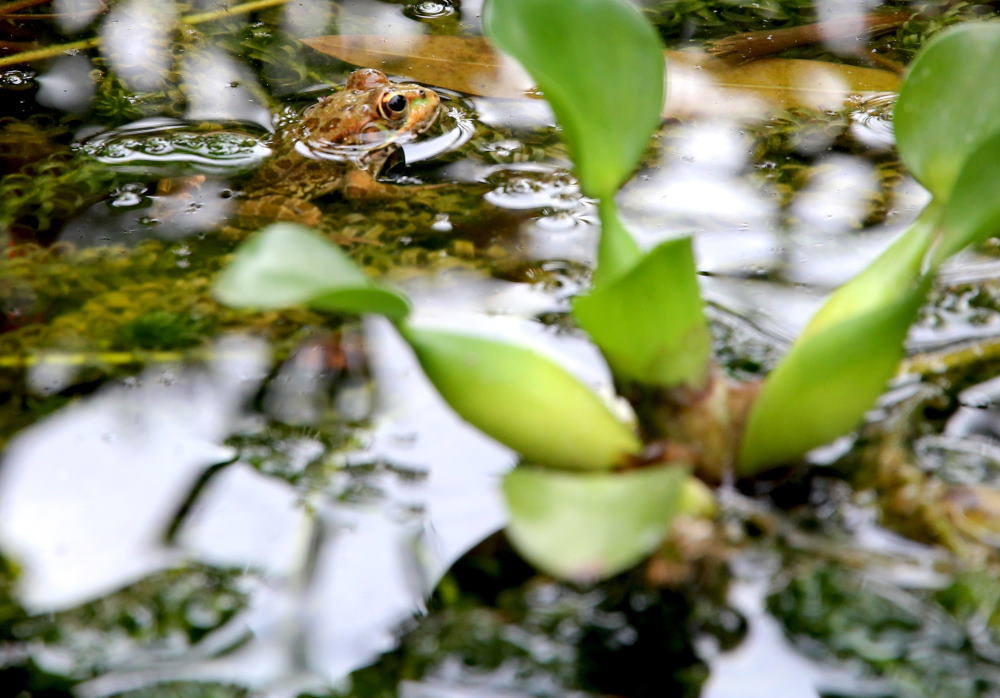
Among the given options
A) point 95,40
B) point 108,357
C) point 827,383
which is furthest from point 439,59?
point 827,383

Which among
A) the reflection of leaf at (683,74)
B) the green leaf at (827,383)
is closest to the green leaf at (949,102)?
the green leaf at (827,383)

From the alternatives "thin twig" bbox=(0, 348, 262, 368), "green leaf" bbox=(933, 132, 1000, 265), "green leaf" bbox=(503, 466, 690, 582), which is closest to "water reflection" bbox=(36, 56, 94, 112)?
"thin twig" bbox=(0, 348, 262, 368)

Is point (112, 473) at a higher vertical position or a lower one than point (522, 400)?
lower

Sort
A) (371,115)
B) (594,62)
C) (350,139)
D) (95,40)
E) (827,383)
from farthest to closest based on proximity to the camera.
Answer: (95,40), (350,139), (371,115), (594,62), (827,383)

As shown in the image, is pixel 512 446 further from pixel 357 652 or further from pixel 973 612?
pixel 973 612

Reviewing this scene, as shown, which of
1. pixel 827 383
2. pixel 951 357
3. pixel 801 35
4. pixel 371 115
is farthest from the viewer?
pixel 801 35

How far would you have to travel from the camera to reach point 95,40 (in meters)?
3.21

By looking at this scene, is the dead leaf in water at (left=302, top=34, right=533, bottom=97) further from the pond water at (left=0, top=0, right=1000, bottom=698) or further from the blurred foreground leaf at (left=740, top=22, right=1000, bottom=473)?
the blurred foreground leaf at (left=740, top=22, right=1000, bottom=473)

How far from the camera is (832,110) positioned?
9.05ft

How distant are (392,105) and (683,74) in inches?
34.0

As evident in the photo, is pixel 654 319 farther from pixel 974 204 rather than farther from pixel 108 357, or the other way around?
pixel 108 357

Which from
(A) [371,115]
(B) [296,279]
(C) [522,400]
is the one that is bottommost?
(A) [371,115]

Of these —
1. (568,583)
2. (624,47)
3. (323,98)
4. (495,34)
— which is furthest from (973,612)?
(323,98)

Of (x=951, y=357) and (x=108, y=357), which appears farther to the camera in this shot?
(x=108, y=357)
